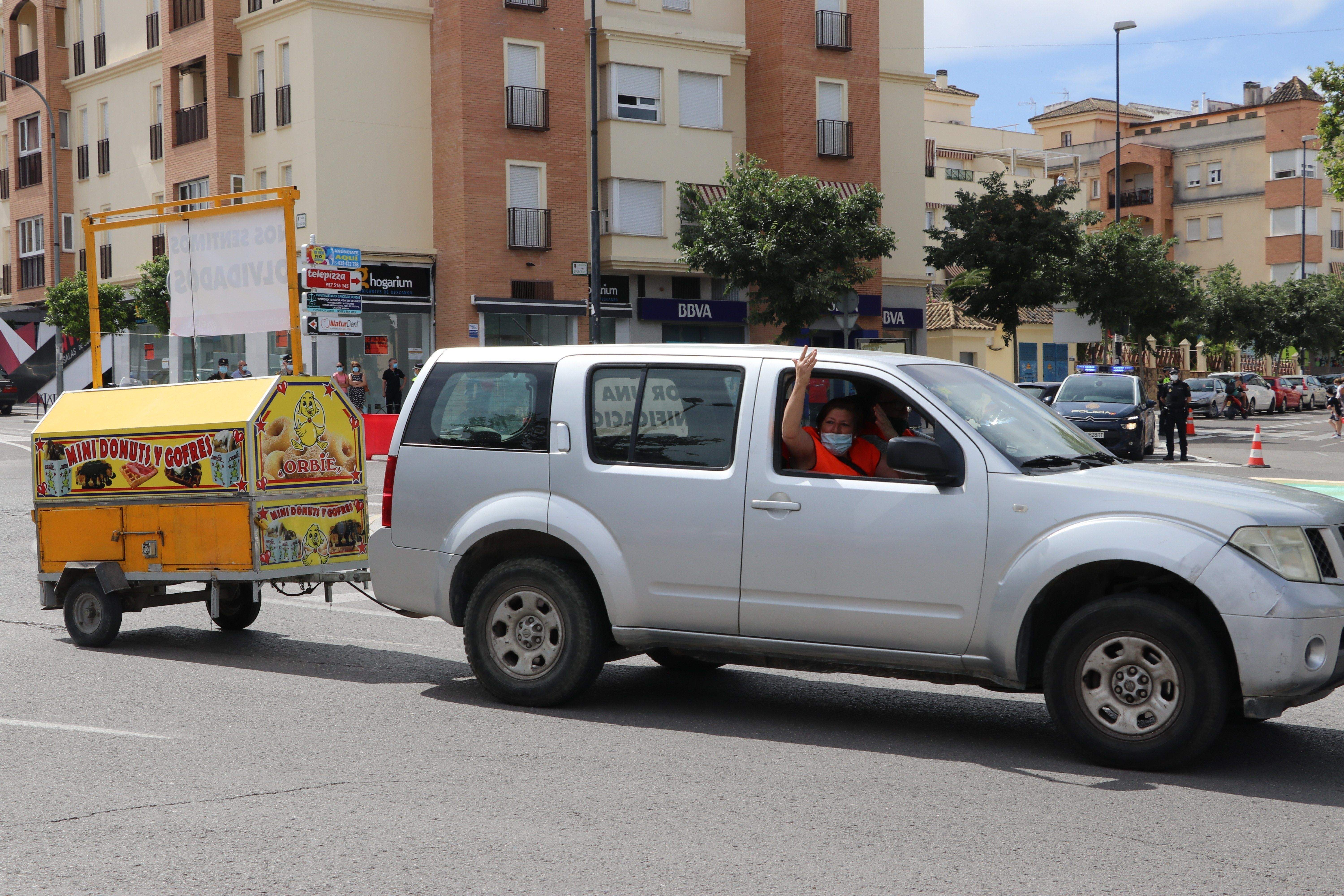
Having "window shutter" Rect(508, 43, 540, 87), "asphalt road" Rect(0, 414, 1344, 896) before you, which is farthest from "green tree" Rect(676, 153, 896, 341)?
"asphalt road" Rect(0, 414, 1344, 896)

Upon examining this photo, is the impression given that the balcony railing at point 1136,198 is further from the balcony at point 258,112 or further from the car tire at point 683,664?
the car tire at point 683,664

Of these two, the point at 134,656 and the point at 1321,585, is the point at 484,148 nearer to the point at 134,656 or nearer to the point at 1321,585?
the point at 134,656

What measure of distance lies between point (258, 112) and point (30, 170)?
1580 centimetres

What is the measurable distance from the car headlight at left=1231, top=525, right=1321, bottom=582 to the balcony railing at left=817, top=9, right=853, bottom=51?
3859 cm

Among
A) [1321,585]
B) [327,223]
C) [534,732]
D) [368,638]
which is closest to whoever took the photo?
[1321,585]

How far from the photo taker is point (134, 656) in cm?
863

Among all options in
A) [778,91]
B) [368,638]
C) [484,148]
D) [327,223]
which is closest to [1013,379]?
[778,91]

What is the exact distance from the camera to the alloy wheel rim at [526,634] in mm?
6953

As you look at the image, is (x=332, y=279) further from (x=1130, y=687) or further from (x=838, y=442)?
(x=1130, y=687)

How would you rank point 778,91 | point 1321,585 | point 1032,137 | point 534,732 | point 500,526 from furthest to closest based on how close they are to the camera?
point 1032,137 < point 778,91 < point 500,526 < point 534,732 < point 1321,585

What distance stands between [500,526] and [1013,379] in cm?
4576

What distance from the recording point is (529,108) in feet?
123

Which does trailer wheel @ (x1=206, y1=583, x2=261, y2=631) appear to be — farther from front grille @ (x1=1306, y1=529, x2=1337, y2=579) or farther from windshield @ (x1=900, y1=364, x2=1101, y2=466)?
front grille @ (x1=1306, y1=529, x2=1337, y2=579)

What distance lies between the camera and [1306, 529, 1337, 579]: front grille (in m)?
5.63
